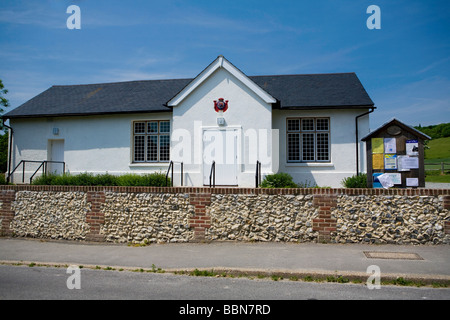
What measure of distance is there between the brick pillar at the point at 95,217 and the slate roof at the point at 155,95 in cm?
639

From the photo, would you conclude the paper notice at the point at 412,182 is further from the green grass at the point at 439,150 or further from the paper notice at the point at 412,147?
the green grass at the point at 439,150

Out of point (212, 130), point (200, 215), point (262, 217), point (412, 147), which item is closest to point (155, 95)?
point (212, 130)

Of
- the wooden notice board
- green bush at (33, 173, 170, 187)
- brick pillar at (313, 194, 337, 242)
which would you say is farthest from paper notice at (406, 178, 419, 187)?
green bush at (33, 173, 170, 187)

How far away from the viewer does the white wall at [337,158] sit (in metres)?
15.5

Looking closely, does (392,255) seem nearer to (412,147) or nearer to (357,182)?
(412,147)

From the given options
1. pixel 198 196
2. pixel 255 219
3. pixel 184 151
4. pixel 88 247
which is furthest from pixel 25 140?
pixel 255 219

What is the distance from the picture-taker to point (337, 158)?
51.3ft

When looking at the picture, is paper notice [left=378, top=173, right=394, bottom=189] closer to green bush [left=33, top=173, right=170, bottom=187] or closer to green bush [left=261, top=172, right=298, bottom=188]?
green bush [left=261, top=172, right=298, bottom=188]

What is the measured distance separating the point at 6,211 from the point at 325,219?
10.8 metres

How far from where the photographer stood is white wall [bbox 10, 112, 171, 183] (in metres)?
17.5

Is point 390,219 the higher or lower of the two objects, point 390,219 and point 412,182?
the lower

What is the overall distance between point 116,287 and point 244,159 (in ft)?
29.9

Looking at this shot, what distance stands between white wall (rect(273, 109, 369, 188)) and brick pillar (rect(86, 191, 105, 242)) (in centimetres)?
819
